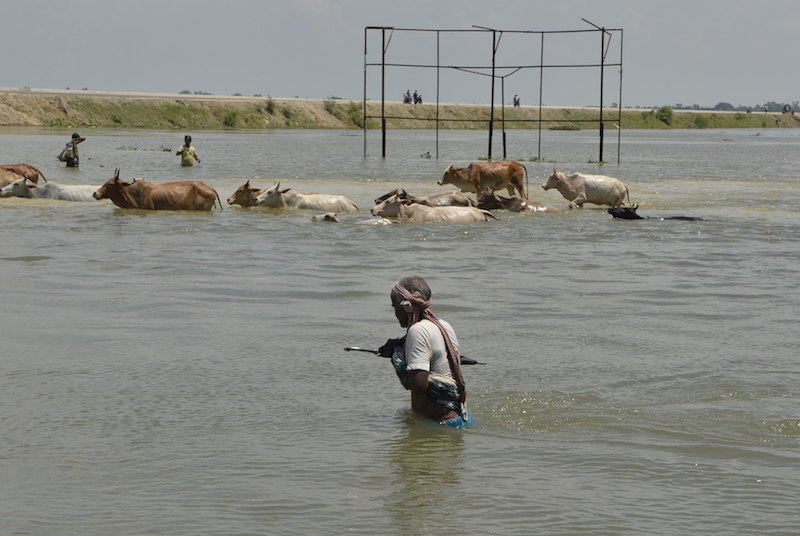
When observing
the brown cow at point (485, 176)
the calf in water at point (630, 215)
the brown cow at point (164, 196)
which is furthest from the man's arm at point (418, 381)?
the brown cow at point (485, 176)

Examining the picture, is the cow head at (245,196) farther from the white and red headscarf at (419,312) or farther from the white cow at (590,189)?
the white and red headscarf at (419,312)

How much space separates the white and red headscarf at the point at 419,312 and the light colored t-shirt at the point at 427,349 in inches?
1.1

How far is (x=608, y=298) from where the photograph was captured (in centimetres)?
1150

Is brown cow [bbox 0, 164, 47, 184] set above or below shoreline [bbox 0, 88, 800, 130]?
below

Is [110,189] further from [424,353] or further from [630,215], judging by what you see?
[424,353]

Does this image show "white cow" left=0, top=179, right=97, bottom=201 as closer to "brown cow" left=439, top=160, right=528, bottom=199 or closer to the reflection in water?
"brown cow" left=439, top=160, right=528, bottom=199

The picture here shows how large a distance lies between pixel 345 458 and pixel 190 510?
3.93 ft

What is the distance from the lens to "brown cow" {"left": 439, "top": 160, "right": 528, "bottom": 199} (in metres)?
23.2

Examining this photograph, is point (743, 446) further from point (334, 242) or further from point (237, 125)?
point (237, 125)

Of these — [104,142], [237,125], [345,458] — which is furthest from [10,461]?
[237,125]

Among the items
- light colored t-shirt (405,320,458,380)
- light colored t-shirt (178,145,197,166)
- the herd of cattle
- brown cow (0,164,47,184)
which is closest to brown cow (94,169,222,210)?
the herd of cattle

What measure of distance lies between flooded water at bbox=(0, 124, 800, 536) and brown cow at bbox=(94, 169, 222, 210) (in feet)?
7.30

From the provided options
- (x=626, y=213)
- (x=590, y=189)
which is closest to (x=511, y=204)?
(x=590, y=189)

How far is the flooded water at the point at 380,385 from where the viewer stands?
5297mm
